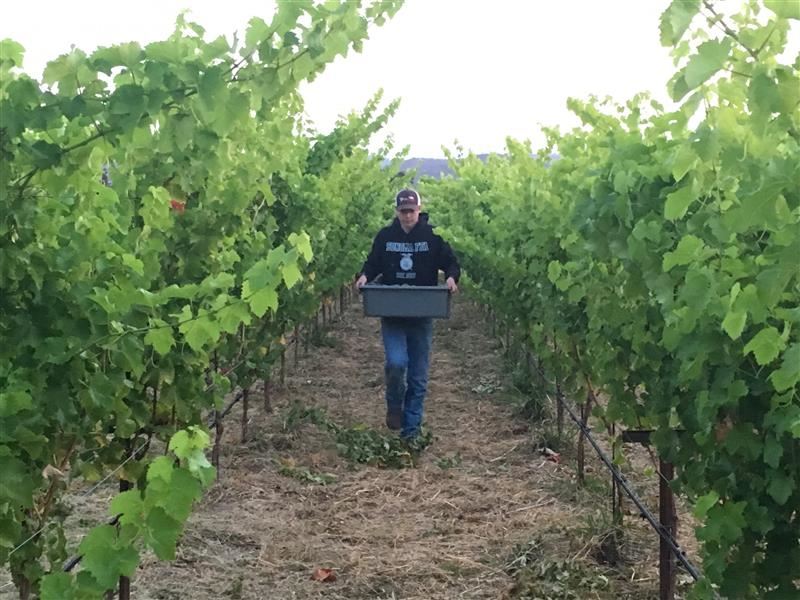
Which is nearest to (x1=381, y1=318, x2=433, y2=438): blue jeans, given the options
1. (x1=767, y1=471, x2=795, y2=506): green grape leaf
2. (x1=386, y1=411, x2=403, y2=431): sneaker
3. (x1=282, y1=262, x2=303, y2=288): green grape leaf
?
(x1=386, y1=411, x2=403, y2=431): sneaker

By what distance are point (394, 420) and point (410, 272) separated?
1.20 m

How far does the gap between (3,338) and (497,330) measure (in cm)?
1041

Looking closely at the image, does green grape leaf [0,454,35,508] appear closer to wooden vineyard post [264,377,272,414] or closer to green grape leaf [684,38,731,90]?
green grape leaf [684,38,731,90]

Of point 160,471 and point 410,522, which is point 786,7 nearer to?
point 160,471

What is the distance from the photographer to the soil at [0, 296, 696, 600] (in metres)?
4.34

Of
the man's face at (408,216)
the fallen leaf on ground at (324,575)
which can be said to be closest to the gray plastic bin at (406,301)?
the man's face at (408,216)

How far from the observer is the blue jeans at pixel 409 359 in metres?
6.71

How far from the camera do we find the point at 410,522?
5277 millimetres

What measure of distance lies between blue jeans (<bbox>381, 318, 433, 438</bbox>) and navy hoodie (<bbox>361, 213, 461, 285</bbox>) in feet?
1.10

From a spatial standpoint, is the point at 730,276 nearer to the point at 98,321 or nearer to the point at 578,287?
the point at 98,321

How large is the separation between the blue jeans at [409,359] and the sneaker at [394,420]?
0.68 feet

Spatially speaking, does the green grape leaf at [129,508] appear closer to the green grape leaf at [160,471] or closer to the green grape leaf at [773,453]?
the green grape leaf at [160,471]


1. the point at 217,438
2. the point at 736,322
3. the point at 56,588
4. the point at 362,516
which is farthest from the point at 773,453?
the point at 217,438

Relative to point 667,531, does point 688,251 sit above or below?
above
